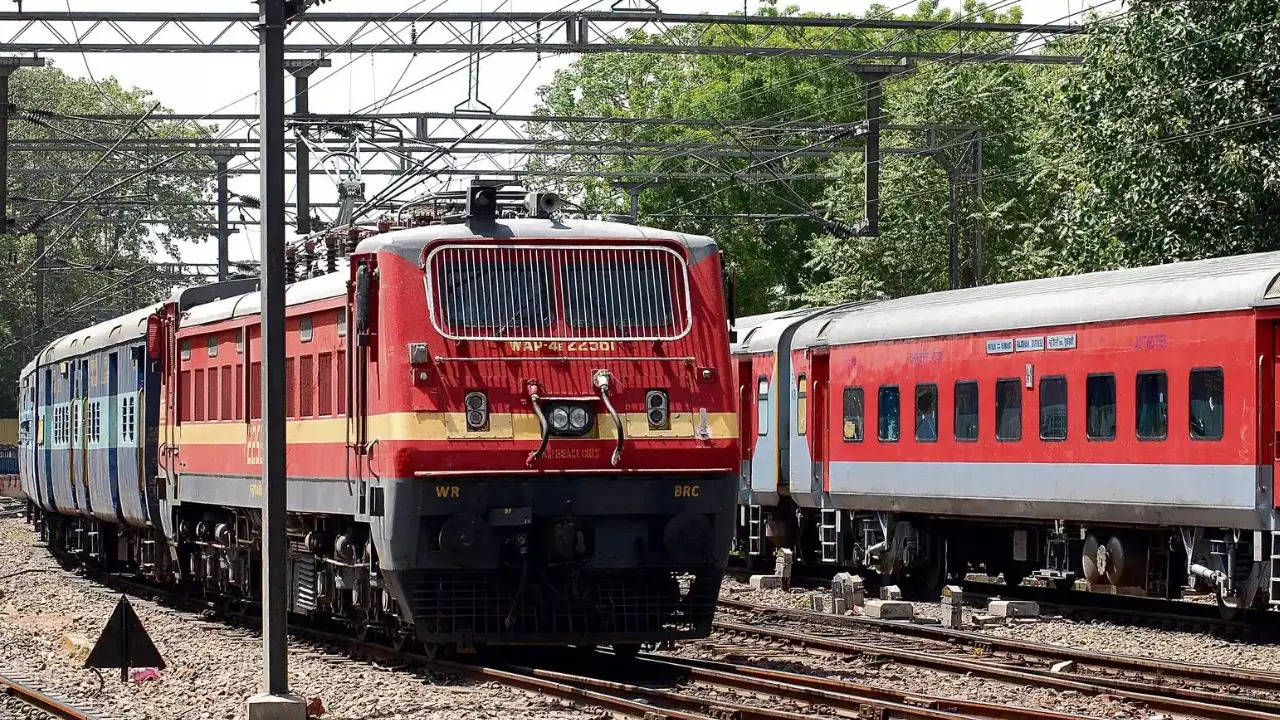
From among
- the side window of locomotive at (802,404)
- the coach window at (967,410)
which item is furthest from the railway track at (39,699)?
the side window of locomotive at (802,404)

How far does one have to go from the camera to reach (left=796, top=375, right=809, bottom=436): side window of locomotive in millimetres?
26844

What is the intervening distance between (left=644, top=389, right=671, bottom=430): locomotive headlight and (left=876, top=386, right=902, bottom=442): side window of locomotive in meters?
9.43

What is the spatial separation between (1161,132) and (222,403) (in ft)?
49.5

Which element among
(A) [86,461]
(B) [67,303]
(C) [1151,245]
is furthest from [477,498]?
(B) [67,303]

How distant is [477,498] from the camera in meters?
15.0

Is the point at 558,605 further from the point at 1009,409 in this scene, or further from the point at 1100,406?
the point at 1009,409

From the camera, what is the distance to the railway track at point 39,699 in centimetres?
1391

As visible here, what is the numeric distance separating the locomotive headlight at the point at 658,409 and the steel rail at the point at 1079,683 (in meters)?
2.92

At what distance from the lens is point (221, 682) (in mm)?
15648

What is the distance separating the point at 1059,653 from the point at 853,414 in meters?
8.72

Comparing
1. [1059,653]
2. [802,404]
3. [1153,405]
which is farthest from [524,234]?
[802,404]

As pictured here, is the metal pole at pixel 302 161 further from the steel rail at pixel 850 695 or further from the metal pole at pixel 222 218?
the steel rail at pixel 850 695

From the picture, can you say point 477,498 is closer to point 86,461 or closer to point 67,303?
point 86,461

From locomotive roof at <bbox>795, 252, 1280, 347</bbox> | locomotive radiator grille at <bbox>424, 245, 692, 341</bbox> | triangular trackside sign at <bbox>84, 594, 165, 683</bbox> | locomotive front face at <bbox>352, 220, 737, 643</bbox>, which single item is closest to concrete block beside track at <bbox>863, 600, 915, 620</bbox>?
locomotive roof at <bbox>795, 252, 1280, 347</bbox>
